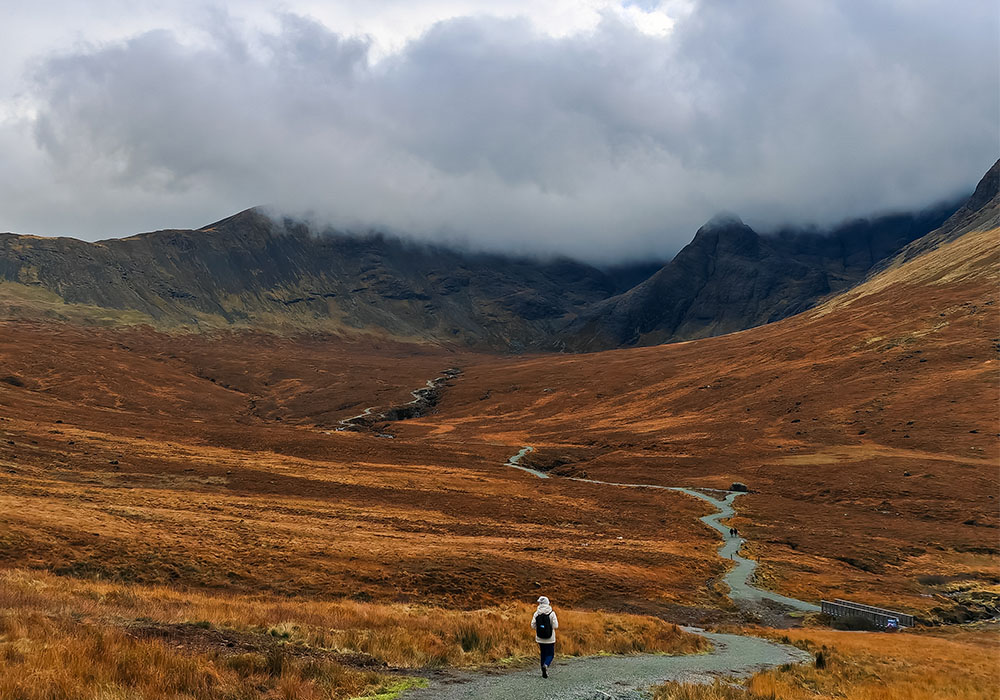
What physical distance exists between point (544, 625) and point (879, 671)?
1537 cm

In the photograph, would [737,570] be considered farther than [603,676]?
Yes

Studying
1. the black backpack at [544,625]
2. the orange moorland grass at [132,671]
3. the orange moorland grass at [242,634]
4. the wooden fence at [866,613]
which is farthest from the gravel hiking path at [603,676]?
the wooden fence at [866,613]

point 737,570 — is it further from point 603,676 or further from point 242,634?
point 242,634

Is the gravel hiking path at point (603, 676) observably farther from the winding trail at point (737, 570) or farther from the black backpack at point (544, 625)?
the winding trail at point (737, 570)

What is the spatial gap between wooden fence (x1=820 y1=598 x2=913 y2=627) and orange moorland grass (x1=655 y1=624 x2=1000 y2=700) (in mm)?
1264

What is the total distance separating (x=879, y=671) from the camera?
22.3 m

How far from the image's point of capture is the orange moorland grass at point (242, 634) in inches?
422

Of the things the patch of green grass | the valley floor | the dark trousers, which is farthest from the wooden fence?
the patch of green grass

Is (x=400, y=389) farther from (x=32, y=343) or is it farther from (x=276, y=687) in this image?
(x=276, y=687)

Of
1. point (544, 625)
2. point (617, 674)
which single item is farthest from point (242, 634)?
point (617, 674)

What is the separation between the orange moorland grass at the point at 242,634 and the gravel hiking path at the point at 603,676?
3.93 ft

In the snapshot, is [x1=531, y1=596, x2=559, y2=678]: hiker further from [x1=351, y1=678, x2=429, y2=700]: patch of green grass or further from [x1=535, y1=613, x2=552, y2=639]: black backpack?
[x1=351, y1=678, x2=429, y2=700]: patch of green grass

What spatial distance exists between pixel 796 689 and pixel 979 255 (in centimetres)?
18478

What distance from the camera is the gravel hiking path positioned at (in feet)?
43.6
